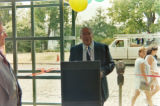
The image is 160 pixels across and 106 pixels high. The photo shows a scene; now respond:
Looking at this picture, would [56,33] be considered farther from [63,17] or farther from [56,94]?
[56,94]

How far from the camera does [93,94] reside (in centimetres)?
215

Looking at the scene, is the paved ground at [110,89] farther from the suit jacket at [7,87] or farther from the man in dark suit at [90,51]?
the suit jacket at [7,87]

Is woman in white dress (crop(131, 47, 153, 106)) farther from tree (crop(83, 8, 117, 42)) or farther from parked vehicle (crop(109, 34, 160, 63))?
tree (crop(83, 8, 117, 42))

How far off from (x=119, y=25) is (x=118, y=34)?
0.48 feet

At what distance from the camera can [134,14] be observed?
143 inches

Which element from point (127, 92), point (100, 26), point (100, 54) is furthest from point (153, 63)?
point (100, 54)

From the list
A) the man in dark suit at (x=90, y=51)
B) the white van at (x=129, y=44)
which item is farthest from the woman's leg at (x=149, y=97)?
the man in dark suit at (x=90, y=51)

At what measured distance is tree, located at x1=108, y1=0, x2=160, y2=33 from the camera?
3.56m

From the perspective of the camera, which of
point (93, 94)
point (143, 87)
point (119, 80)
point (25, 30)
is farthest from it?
point (25, 30)

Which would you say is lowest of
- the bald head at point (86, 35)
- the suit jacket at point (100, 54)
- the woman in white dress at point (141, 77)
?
the woman in white dress at point (141, 77)

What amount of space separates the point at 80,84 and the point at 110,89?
67.9 inches

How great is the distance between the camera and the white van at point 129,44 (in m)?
3.60

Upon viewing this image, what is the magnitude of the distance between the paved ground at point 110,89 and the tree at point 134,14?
2.18ft

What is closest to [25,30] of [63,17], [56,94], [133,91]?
[63,17]
